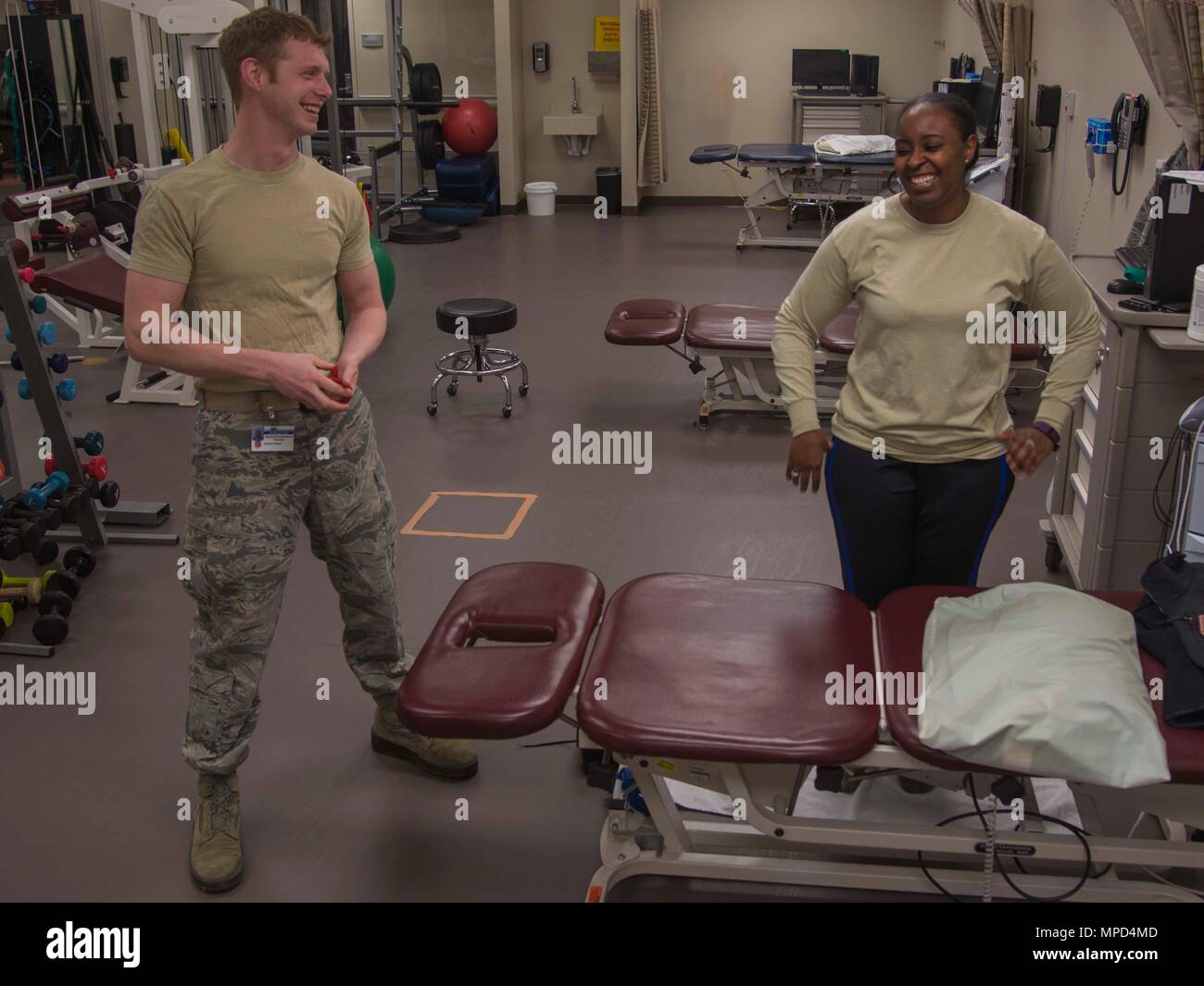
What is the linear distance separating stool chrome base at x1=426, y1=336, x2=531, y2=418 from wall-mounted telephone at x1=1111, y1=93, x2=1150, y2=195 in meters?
2.69

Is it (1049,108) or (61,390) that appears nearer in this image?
(61,390)

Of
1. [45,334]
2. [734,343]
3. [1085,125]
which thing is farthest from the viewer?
[1085,125]

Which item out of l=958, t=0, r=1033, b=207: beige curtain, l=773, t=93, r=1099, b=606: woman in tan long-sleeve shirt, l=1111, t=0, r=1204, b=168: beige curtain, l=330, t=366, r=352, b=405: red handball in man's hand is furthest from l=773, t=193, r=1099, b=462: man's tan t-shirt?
l=958, t=0, r=1033, b=207: beige curtain

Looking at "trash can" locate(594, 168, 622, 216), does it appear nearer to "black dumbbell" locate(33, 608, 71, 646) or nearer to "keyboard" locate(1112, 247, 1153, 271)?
"keyboard" locate(1112, 247, 1153, 271)

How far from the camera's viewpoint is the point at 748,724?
1.91 m

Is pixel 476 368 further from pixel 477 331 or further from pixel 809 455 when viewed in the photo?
pixel 809 455

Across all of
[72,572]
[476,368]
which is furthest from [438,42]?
[72,572]

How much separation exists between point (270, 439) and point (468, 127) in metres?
8.11

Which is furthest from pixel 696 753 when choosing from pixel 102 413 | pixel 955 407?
pixel 102 413

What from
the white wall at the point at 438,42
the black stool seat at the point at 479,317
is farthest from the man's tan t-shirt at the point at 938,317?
the white wall at the point at 438,42

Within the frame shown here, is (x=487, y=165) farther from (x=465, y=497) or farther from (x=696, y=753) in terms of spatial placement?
(x=696, y=753)

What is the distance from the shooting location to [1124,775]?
70.1 inches

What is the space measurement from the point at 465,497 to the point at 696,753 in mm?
2558

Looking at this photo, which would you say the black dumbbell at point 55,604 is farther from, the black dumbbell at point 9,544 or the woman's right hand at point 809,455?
the woman's right hand at point 809,455
